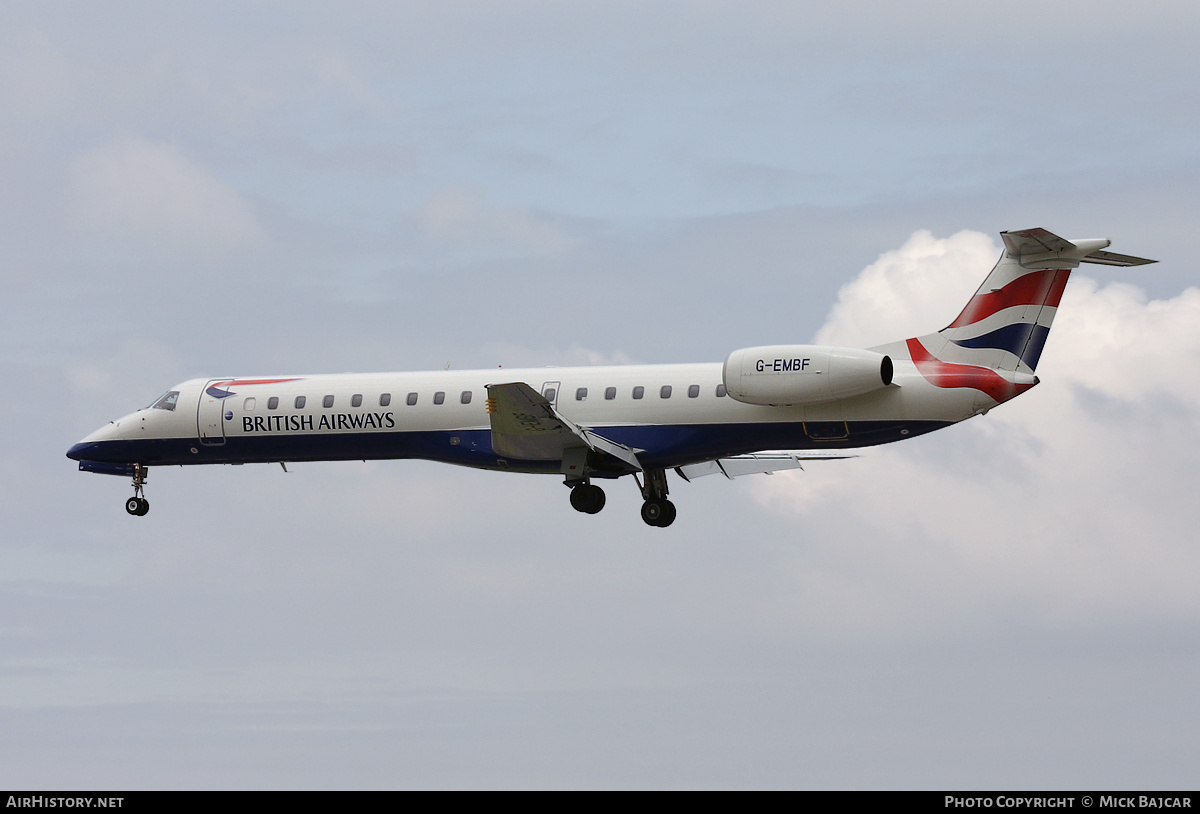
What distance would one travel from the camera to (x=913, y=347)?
30516 mm

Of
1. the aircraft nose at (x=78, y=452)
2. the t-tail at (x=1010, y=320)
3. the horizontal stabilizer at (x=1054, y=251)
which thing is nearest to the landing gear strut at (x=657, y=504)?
the t-tail at (x=1010, y=320)

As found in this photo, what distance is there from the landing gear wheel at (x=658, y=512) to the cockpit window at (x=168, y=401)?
10.6m

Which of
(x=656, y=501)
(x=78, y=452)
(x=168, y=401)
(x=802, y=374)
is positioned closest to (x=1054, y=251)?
(x=802, y=374)

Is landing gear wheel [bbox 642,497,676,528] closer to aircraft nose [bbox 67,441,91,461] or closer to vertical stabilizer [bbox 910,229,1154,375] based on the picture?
vertical stabilizer [bbox 910,229,1154,375]

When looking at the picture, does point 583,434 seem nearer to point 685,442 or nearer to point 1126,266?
point 685,442

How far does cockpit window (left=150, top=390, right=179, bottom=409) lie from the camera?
35.2m

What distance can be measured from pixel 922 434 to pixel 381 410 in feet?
36.6

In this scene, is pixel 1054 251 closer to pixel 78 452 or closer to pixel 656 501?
pixel 656 501

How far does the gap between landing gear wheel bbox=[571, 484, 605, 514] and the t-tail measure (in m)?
7.01

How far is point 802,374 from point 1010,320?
4.02 m

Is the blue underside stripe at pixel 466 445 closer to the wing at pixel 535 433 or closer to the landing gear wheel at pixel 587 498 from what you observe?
the wing at pixel 535 433

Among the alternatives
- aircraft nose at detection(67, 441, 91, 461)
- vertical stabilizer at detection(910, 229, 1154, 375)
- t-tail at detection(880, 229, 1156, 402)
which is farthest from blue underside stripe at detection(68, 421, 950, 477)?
vertical stabilizer at detection(910, 229, 1154, 375)

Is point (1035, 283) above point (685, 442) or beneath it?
above

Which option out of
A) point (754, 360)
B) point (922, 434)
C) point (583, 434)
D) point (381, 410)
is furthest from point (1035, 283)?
point (381, 410)
